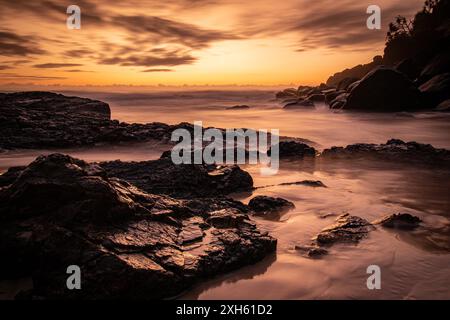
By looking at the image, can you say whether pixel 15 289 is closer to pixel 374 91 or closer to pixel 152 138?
pixel 152 138

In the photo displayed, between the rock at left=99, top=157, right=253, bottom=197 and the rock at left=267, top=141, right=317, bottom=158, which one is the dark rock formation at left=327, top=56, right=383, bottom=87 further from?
the rock at left=99, top=157, right=253, bottom=197

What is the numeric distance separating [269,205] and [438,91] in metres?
26.3

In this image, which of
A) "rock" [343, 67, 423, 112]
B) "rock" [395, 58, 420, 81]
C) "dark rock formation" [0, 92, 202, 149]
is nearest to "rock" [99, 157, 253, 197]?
"dark rock formation" [0, 92, 202, 149]

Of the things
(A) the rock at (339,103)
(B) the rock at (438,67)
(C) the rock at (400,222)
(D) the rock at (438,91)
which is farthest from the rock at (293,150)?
(B) the rock at (438,67)

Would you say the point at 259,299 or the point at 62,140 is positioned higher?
the point at 62,140

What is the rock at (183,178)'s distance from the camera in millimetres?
6079

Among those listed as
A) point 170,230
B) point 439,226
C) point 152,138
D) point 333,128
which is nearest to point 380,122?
point 333,128

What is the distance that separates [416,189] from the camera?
6883 millimetres

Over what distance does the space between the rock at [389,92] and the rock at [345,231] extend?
80.5ft

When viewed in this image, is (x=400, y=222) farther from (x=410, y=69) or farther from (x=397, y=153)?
(x=410, y=69)

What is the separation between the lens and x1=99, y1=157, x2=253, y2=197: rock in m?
6.08

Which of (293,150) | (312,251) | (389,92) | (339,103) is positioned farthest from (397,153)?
(339,103)

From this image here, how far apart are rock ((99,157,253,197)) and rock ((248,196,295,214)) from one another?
35.2 inches
